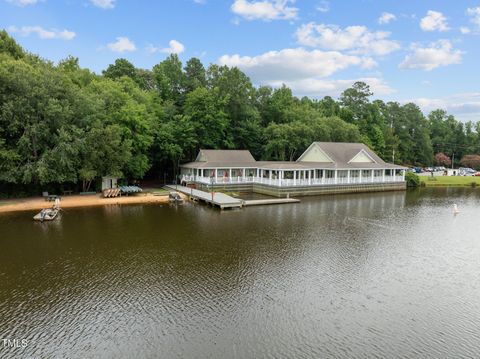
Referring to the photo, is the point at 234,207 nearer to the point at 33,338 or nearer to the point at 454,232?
the point at 454,232

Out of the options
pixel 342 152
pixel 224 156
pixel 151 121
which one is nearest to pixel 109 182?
pixel 151 121

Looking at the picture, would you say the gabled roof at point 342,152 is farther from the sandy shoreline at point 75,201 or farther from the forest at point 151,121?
the sandy shoreline at point 75,201

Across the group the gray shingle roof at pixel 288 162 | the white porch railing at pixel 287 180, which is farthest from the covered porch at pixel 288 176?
the gray shingle roof at pixel 288 162

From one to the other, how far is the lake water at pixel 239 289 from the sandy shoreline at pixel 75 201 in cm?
428

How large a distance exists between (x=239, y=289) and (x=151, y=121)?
98.3ft

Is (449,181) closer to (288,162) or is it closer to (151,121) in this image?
(288,162)

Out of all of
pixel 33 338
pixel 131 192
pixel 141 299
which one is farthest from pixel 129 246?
pixel 131 192

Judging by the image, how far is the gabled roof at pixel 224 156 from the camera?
37.8 metres

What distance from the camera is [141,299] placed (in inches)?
410

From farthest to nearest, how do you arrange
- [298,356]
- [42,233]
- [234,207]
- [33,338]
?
[234,207] → [42,233] → [33,338] → [298,356]

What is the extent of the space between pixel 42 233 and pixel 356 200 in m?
26.3

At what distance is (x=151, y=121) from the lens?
122ft

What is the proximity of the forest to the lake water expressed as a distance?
968 centimetres

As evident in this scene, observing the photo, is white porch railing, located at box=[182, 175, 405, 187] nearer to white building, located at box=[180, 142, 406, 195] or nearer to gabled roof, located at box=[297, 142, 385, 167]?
white building, located at box=[180, 142, 406, 195]
